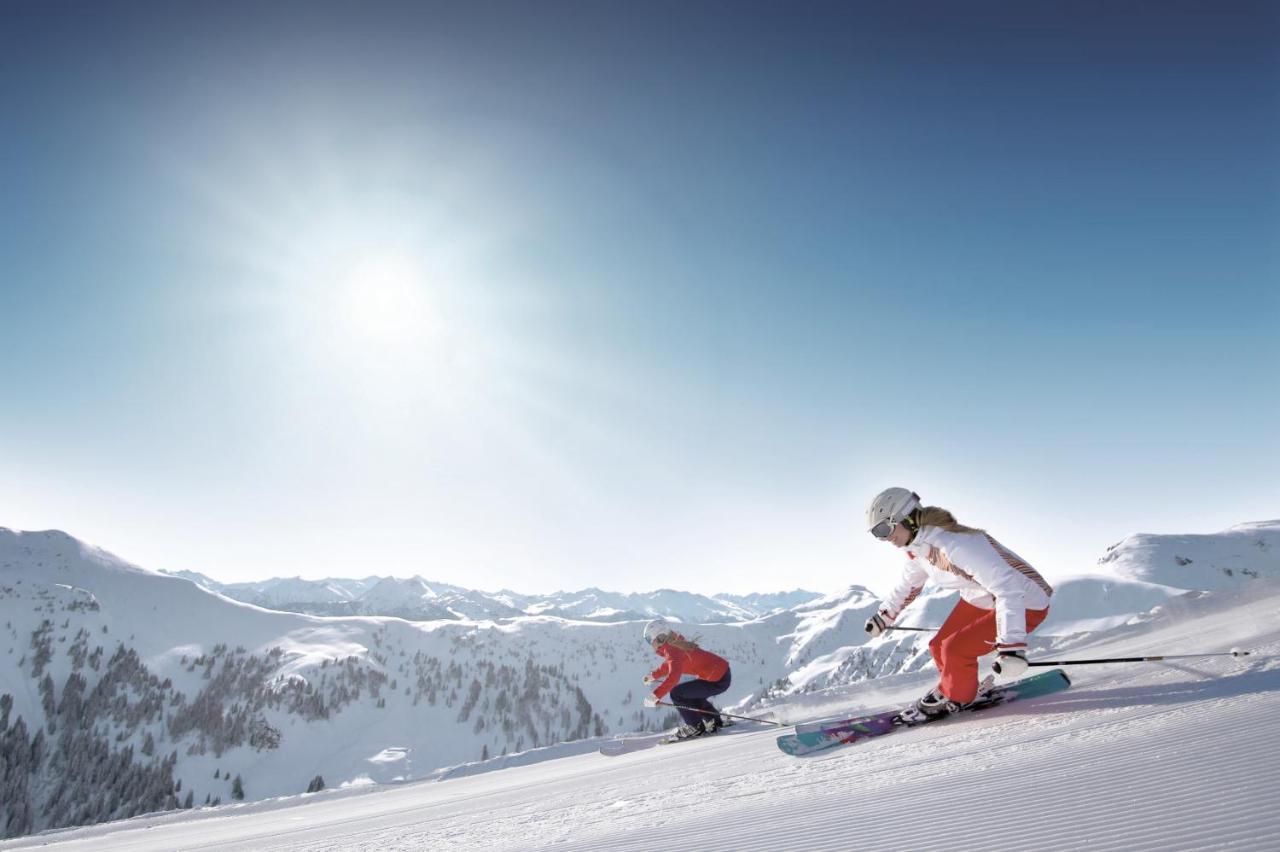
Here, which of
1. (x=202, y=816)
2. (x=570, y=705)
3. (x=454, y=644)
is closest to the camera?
(x=202, y=816)

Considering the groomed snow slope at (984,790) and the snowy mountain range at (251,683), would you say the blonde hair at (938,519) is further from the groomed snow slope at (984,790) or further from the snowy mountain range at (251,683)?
the snowy mountain range at (251,683)

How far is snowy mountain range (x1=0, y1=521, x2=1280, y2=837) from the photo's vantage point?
96000 millimetres

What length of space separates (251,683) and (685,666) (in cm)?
15413

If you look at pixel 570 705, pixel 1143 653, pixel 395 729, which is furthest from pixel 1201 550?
pixel 395 729

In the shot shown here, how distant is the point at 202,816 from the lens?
43.2 feet

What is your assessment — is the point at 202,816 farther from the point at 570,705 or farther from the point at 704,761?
the point at 570,705

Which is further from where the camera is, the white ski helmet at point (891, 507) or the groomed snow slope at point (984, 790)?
the white ski helmet at point (891, 507)

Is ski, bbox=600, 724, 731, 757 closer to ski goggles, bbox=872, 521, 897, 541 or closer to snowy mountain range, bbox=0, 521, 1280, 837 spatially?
ski goggles, bbox=872, 521, 897, 541

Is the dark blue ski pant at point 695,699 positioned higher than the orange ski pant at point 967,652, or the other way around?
the orange ski pant at point 967,652

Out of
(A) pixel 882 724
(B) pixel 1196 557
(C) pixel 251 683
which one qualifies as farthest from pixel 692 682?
(B) pixel 1196 557

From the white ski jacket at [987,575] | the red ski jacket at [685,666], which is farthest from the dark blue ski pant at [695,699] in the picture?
the white ski jacket at [987,575]

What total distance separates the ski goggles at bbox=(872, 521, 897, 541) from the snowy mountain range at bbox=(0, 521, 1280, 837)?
7703 cm

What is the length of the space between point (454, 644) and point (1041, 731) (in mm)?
194671

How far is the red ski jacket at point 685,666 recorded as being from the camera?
1091cm
